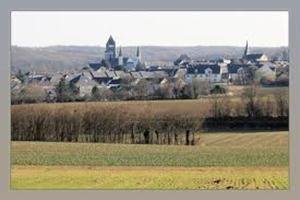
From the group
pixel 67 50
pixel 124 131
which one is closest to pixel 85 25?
pixel 67 50

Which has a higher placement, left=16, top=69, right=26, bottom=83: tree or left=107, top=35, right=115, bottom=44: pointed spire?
left=107, top=35, right=115, bottom=44: pointed spire

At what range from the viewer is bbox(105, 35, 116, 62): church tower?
13547 millimetres

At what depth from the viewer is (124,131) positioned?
1370 centimetres

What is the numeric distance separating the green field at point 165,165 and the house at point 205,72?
635 millimetres

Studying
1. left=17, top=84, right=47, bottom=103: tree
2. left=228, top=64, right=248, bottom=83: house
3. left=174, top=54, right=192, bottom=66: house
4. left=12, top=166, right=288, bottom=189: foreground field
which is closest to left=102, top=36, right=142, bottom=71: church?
left=174, top=54, right=192, bottom=66: house

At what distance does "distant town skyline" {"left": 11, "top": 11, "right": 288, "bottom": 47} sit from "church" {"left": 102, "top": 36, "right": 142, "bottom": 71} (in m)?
0.07

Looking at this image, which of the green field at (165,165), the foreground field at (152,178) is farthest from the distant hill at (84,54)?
the foreground field at (152,178)

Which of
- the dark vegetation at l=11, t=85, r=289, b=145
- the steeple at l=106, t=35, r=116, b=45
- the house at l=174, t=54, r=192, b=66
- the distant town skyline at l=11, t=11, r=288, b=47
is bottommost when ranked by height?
the dark vegetation at l=11, t=85, r=289, b=145

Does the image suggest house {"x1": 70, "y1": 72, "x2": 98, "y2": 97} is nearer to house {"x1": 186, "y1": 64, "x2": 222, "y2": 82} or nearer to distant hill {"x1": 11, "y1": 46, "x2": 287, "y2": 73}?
distant hill {"x1": 11, "y1": 46, "x2": 287, "y2": 73}

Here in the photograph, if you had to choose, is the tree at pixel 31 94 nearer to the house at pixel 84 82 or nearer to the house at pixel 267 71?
the house at pixel 84 82

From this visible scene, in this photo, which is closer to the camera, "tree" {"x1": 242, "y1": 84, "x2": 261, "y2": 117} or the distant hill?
the distant hill

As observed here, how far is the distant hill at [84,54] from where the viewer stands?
44.4 ft

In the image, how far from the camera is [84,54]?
13.6 metres

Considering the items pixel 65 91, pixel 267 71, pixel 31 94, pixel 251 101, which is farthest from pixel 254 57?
pixel 31 94
